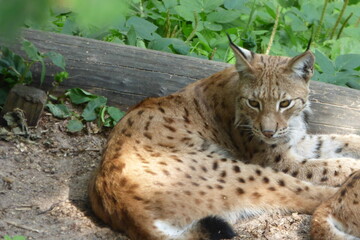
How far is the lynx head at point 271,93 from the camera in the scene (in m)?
4.06

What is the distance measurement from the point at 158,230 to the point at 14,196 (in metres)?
1.25

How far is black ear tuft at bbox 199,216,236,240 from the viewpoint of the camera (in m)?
3.15

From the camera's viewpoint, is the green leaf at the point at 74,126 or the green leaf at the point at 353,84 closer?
the green leaf at the point at 74,126

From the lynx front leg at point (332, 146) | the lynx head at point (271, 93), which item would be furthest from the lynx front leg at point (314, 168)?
the lynx front leg at point (332, 146)

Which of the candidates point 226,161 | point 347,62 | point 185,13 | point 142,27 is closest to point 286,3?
point 185,13

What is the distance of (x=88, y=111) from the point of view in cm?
499

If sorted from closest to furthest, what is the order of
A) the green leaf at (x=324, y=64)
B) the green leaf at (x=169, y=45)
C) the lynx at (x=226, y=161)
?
the lynx at (x=226, y=161) < the green leaf at (x=324, y=64) < the green leaf at (x=169, y=45)

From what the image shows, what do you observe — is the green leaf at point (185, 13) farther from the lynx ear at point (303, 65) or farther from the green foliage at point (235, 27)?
the lynx ear at point (303, 65)

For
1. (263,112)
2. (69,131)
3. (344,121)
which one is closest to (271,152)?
(263,112)

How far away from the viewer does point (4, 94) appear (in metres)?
4.87

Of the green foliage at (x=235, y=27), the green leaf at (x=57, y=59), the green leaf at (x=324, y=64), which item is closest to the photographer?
the green leaf at (x=57, y=59)

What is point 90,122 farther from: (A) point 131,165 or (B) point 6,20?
(B) point 6,20

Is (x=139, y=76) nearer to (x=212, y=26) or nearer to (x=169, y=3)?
(x=212, y=26)

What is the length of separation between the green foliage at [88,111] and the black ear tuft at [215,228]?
1946 millimetres
